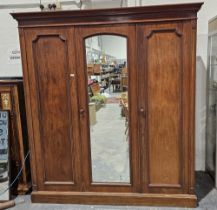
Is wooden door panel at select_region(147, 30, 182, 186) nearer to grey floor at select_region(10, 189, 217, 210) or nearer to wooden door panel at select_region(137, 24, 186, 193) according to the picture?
wooden door panel at select_region(137, 24, 186, 193)

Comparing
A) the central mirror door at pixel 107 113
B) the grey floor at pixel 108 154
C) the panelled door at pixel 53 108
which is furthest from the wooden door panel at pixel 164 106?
the panelled door at pixel 53 108

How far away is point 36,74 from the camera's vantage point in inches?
104

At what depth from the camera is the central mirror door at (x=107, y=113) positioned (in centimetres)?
257

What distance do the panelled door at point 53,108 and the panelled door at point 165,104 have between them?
69 centimetres

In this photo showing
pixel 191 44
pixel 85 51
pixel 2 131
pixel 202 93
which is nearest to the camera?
pixel 191 44

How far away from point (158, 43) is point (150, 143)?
961 millimetres

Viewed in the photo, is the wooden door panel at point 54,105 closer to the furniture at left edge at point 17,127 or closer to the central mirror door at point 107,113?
the central mirror door at point 107,113

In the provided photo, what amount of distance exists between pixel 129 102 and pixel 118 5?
1323 millimetres

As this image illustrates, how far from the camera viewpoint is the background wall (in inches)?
124

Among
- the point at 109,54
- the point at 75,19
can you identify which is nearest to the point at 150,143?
the point at 109,54

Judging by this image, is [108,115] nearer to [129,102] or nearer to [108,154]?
[129,102]

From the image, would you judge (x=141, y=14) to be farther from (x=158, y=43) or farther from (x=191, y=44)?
(x=191, y=44)

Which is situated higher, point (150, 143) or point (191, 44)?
point (191, 44)

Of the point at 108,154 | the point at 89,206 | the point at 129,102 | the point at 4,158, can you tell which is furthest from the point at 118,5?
the point at 89,206
